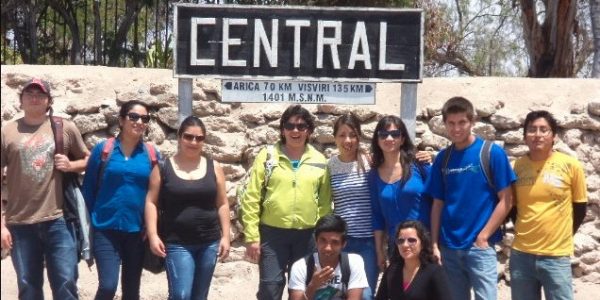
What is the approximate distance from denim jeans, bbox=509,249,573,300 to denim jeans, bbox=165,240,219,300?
5.80 ft

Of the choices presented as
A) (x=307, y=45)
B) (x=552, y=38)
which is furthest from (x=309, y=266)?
(x=552, y=38)

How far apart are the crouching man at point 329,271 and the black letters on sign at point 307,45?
1.60 m

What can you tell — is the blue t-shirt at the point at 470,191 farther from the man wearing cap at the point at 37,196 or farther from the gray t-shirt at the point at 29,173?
the gray t-shirt at the point at 29,173

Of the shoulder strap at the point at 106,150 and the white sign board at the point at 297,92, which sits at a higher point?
the white sign board at the point at 297,92

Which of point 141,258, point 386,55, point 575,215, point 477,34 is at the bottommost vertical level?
point 141,258

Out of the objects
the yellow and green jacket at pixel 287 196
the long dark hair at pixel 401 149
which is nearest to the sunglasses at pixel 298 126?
the yellow and green jacket at pixel 287 196

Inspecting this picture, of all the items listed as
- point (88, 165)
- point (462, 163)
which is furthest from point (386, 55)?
point (88, 165)

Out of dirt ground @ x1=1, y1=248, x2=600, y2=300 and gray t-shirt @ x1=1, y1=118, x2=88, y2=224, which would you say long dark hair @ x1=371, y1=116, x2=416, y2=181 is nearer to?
gray t-shirt @ x1=1, y1=118, x2=88, y2=224

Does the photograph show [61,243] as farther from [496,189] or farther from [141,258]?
[496,189]

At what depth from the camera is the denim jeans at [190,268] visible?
534cm

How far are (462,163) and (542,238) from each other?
616 mm

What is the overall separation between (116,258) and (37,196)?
591 mm

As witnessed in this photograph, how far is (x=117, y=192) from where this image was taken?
210 inches

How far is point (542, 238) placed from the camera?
17.1 feet
